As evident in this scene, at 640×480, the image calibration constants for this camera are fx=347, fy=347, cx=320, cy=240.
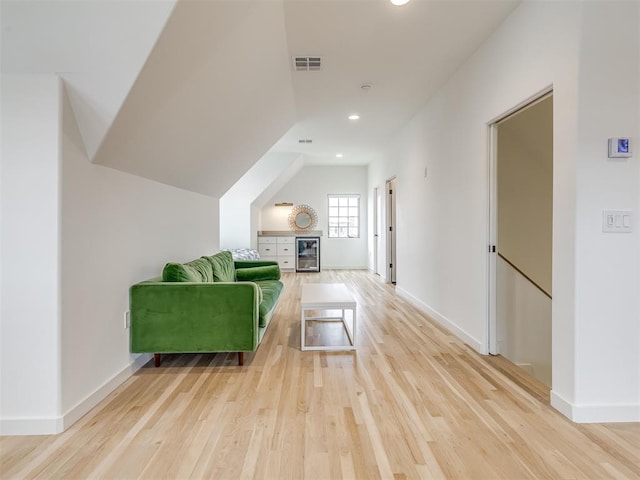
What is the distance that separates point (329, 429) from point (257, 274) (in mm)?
2831

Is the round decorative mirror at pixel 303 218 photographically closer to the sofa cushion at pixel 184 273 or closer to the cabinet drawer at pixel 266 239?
the cabinet drawer at pixel 266 239

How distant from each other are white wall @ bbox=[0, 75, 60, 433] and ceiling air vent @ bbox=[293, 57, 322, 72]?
82.5 inches

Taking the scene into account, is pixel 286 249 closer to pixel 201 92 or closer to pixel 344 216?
pixel 344 216

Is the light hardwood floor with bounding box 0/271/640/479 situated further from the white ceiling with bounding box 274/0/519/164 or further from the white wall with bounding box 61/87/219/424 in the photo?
the white ceiling with bounding box 274/0/519/164

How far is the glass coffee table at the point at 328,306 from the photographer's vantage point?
3104mm

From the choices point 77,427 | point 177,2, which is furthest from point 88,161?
point 77,427

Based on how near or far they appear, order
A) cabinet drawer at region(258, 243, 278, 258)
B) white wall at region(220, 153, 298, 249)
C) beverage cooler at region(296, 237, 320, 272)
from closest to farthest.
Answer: white wall at region(220, 153, 298, 249) → cabinet drawer at region(258, 243, 278, 258) → beverage cooler at region(296, 237, 320, 272)

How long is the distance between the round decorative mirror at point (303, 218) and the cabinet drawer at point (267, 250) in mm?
834

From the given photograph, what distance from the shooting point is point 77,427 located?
6.25 ft

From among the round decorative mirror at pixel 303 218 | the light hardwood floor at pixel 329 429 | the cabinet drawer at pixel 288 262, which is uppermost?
the round decorative mirror at pixel 303 218

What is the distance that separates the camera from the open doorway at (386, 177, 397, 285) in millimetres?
7027

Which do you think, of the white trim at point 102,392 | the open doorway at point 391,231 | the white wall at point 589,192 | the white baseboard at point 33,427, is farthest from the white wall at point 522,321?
the open doorway at point 391,231

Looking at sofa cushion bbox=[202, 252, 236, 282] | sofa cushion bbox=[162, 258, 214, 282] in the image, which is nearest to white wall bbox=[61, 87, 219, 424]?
sofa cushion bbox=[162, 258, 214, 282]

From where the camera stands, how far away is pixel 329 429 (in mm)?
1878
